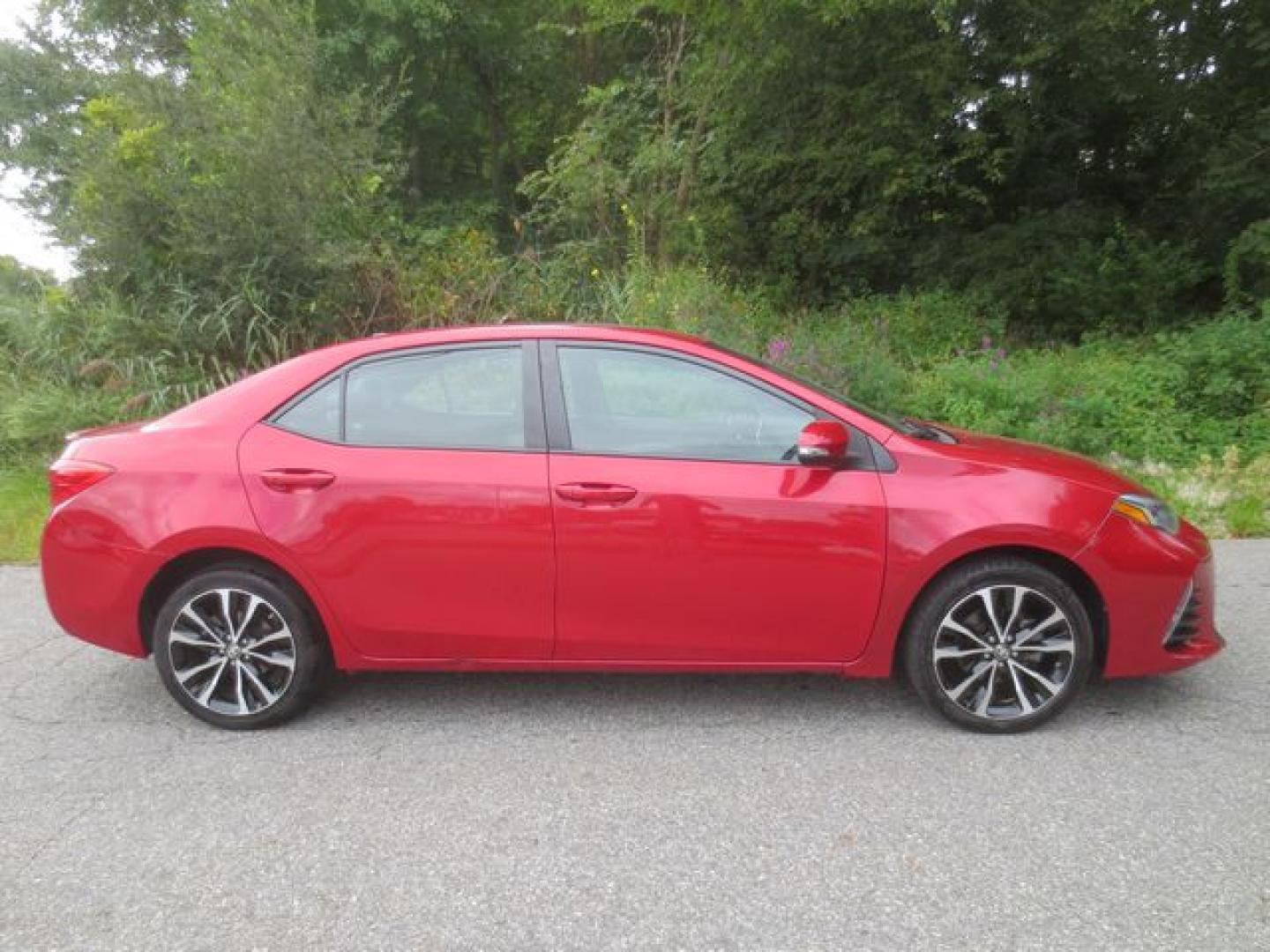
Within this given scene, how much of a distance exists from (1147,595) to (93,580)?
13.1ft

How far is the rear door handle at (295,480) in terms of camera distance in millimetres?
3197

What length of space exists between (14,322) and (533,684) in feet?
26.5

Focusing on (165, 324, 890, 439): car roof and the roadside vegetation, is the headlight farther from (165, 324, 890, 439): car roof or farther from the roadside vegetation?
the roadside vegetation

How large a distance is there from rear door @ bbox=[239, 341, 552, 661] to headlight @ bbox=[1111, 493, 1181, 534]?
84.3 inches

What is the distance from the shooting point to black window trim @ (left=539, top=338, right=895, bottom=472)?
3.17m

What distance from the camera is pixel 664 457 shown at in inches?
125

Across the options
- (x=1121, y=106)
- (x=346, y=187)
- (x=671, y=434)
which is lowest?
(x=671, y=434)

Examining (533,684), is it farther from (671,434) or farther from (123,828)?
(123,828)

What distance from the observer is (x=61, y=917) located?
233 cm

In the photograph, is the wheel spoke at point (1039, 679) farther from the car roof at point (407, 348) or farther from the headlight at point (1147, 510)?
the car roof at point (407, 348)

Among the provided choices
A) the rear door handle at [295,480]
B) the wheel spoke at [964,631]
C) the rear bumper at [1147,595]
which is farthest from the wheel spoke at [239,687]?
the rear bumper at [1147,595]

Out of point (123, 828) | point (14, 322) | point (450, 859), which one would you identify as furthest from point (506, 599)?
point (14, 322)

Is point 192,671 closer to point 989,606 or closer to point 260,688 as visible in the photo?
point 260,688

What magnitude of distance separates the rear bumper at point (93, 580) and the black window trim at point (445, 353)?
2.49 feet
